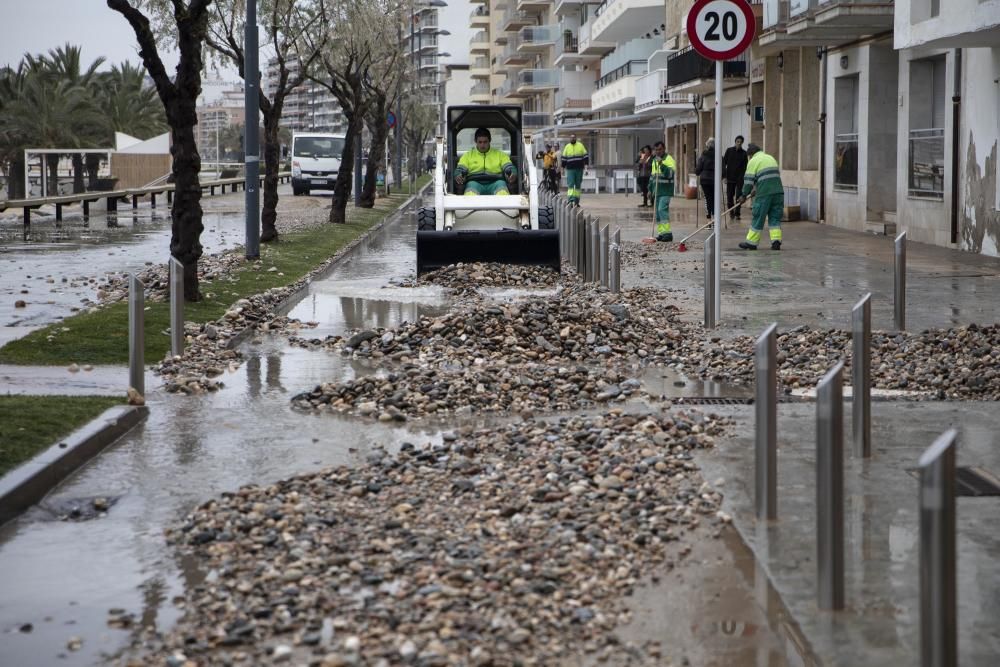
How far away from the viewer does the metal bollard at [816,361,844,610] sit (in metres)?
5.06

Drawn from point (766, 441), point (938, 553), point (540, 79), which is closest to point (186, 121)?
point (766, 441)

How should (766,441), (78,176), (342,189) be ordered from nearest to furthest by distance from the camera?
1. (766,441)
2. (342,189)
3. (78,176)

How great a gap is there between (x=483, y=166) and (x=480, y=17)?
448 ft

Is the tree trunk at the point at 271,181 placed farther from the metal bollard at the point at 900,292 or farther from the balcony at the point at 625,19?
the balcony at the point at 625,19

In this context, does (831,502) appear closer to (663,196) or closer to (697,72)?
(663,196)

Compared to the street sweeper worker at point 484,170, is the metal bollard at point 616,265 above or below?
below

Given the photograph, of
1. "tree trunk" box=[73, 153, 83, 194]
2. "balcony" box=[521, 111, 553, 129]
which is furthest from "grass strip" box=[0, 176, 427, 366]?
"balcony" box=[521, 111, 553, 129]

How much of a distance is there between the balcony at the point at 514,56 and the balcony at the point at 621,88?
4228 centimetres

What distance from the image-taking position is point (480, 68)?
523ft

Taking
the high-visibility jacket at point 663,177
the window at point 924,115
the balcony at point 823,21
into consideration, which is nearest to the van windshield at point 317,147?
the balcony at point 823,21

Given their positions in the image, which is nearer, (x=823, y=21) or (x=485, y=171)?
(x=485, y=171)

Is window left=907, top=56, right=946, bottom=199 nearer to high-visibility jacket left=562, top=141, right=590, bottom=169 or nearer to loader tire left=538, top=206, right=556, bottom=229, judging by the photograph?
loader tire left=538, top=206, right=556, bottom=229

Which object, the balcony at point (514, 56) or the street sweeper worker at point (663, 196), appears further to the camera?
the balcony at point (514, 56)

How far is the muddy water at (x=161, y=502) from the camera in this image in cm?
515
